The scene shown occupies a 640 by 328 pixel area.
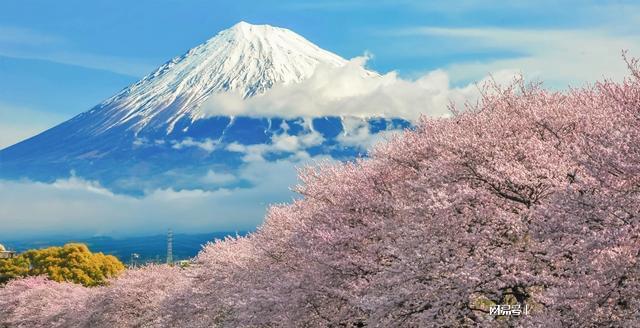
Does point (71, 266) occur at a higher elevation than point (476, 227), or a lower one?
higher

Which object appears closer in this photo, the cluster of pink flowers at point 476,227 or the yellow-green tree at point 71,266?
the cluster of pink flowers at point 476,227

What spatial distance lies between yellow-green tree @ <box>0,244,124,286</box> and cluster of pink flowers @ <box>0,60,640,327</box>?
4164cm

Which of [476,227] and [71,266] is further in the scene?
[71,266]

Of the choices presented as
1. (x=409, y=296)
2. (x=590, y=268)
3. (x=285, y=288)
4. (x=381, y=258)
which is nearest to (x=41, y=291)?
(x=285, y=288)

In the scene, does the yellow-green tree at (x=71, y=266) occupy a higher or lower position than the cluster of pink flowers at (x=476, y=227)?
higher

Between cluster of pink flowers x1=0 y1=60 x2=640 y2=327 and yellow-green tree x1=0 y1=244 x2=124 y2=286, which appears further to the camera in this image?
yellow-green tree x1=0 y1=244 x2=124 y2=286

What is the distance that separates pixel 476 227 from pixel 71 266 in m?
60.3

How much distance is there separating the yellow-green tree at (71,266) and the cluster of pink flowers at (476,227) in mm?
41641

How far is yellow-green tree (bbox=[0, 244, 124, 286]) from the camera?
233 feet

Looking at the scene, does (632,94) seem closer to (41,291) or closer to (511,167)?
(511,167)

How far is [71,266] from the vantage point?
236 ft

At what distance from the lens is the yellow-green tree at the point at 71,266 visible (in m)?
71.0

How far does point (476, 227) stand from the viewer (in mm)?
18375

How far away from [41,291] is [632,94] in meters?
53.5
